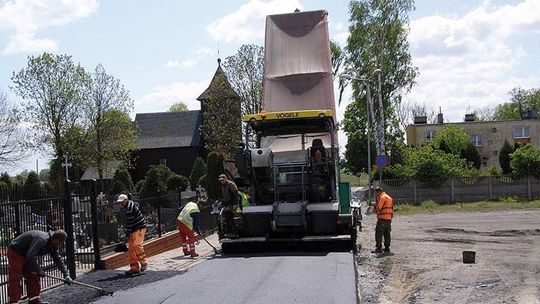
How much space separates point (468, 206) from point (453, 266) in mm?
21831

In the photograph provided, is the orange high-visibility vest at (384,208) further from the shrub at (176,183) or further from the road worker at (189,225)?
the shrub at (176,183)

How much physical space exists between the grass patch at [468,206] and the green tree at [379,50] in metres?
7.37

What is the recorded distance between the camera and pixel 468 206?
34.0 metres

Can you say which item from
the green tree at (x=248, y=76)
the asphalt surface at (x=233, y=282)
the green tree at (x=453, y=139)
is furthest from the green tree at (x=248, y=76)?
the asphalt surface at (x=233, y=282)

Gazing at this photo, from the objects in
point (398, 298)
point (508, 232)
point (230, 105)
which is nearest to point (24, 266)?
point (398, 298)

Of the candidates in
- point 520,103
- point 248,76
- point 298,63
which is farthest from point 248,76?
point 520,103

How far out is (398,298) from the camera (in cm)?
1038

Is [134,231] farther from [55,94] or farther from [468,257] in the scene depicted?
[55,94]

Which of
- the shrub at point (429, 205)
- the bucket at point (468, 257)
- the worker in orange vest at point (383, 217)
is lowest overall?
the shrub at point (429, 205)

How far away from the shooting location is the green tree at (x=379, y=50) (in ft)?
134

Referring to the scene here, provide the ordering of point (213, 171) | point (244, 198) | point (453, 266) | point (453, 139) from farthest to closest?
point (453, 139)
point (213, 171)
point (244, 198)
point (453, 266)

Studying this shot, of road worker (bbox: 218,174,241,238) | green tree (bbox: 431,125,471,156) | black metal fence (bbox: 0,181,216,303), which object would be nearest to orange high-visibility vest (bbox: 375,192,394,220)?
road worker (bbox: 218,174,241,238)

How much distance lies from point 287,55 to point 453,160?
78.7 ft

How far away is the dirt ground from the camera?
10.3 m
